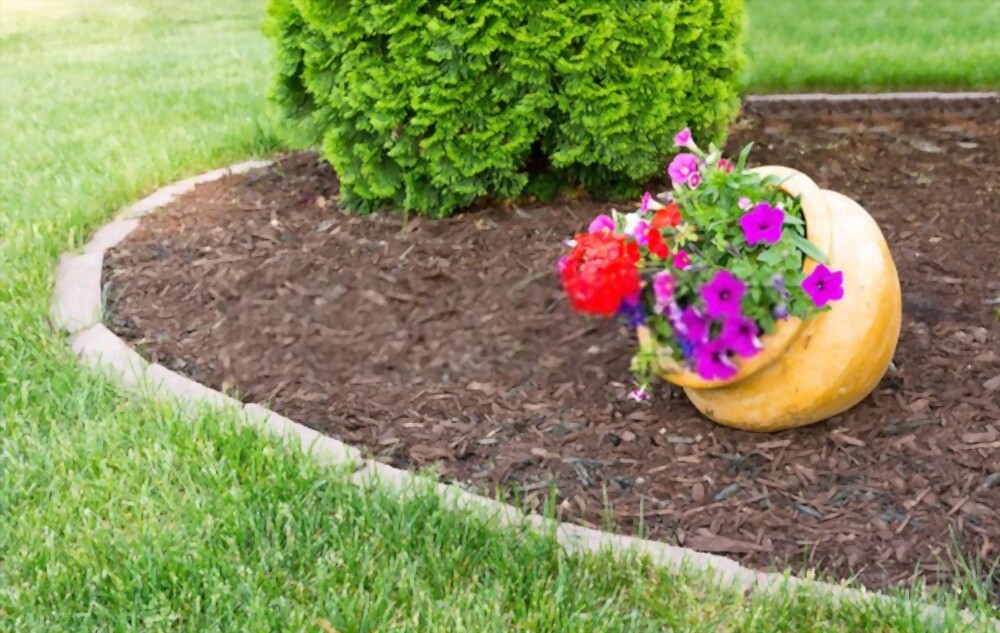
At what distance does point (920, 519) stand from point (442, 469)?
1249 millimetres

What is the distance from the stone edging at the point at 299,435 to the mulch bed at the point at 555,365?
3.5 inches

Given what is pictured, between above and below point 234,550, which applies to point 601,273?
above

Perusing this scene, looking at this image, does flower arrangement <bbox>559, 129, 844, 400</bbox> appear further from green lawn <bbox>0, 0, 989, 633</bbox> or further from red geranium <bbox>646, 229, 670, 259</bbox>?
Answer: green lawn <bbox>0, 0, 989, 633</bbox>

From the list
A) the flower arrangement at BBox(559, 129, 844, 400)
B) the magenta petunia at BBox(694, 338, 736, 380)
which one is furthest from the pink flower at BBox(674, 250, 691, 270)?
the magenta petunia at BBox(694, 338, 736, 380)

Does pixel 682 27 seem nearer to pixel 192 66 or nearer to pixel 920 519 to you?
pixel 920 519

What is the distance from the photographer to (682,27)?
14.7 ft

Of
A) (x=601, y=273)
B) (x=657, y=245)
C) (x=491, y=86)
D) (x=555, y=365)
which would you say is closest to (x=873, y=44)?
(x=491, y=86)

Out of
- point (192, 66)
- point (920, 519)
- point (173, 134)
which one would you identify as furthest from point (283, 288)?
point (192, 66)

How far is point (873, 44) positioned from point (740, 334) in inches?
248

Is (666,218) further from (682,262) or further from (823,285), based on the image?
(823,285)

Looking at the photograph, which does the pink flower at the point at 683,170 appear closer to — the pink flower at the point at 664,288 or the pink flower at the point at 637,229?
the pink flower at the point at 637,229

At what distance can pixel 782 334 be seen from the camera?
9.37ft

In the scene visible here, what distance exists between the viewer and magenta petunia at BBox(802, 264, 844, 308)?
2732 millimetres

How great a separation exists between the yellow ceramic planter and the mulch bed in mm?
114
